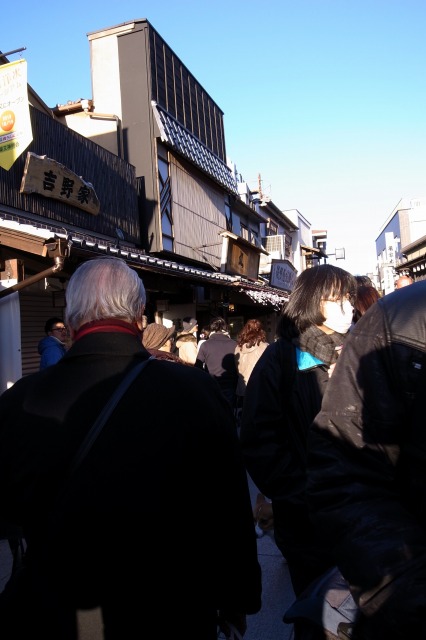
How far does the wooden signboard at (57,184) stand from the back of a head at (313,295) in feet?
21.0

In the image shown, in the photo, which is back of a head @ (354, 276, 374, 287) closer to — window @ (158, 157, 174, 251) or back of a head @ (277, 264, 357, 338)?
back of a head @ (277, 264, 357, 338)

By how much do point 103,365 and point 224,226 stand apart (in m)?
15.8

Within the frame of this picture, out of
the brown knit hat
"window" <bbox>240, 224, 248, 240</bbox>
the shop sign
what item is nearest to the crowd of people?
the brown knit hat

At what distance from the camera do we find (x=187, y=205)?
45.6ft

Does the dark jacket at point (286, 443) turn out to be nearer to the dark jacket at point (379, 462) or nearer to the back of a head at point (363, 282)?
the dark jacket at point (379, 462)

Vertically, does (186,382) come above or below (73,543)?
above

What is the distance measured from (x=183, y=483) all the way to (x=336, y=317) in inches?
52.5

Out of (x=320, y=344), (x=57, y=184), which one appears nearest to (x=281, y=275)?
(x=57, y=184)

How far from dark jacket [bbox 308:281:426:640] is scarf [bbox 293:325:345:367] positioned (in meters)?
0.98

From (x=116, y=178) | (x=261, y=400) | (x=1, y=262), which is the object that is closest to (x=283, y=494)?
(x=261, y=400)

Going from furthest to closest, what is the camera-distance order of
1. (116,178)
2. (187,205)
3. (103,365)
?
(187,205) → (116,178) → (103,365)

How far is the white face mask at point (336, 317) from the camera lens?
258 cm

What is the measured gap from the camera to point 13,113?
6328 mm

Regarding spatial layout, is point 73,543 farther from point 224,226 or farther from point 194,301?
point 224,226
